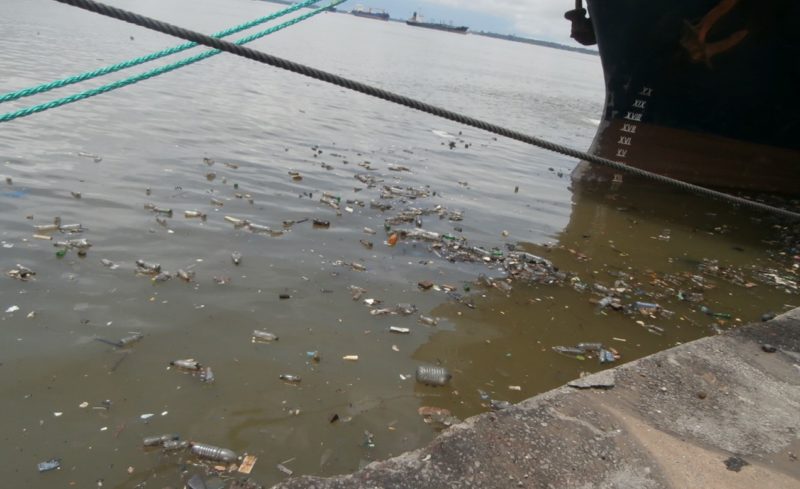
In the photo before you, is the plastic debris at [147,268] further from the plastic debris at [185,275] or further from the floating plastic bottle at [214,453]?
the floating plastic bottle at [214,453]

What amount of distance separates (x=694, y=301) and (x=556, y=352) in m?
2.27

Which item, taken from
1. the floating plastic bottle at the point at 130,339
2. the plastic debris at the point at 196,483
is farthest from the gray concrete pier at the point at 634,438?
the floating plastic bottle at the point at 130,339

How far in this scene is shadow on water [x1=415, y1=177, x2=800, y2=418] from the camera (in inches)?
158

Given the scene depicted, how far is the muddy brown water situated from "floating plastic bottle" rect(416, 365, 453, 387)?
6 cm

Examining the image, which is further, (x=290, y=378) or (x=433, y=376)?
(x=433, y=376)

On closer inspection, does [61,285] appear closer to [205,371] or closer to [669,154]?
[205,371]

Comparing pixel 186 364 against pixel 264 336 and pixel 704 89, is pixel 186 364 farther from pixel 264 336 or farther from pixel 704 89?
pixel 704 89

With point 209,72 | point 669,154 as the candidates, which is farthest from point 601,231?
point 209,72

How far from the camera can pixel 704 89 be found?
359 inches

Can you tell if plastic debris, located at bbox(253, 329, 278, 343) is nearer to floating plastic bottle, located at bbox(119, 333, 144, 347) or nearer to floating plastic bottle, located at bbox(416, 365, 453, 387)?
floating plastic bottle, located at bbox(119, 333, 144, 347)

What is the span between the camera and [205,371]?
352 cm

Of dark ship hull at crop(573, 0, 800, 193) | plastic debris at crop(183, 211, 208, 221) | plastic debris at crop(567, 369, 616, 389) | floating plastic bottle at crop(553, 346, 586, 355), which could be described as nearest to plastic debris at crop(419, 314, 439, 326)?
floating plastic bottle at crop(553, 346, 586, 355)

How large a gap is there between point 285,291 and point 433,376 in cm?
174

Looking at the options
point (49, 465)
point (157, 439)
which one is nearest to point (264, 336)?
point (157, 439)
